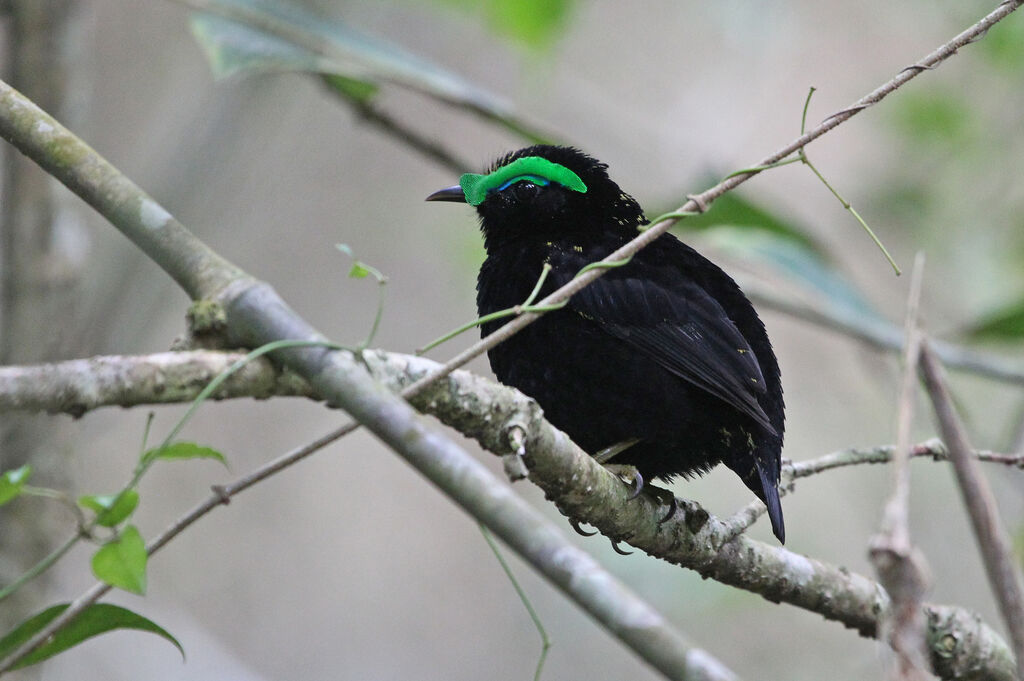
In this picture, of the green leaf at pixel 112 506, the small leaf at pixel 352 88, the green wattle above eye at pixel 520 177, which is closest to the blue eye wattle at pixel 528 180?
the green wattle above eye at pixel 520 177

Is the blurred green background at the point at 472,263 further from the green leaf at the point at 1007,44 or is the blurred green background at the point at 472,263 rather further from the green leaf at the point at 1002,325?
the green leaf at the point at 1002,325

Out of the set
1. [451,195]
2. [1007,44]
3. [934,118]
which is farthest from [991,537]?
[934,118]

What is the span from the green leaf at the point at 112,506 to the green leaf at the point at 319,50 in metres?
1.87

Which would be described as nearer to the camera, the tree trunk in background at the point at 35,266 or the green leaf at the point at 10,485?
the green leaf at the point at 10,485

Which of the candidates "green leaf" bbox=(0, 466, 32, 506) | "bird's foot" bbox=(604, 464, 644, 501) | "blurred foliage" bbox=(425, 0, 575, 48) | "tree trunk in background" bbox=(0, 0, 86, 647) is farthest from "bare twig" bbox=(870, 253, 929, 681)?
"blurred foliage" bbox=(425, 0, 575, 48)

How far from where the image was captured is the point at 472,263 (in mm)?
5645

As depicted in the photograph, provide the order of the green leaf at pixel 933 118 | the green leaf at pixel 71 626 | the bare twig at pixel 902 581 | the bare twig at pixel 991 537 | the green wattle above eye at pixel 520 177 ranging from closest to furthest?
the bare twig at pixel 902 581
the bare twig at pixel 991 537
the green leaf at pixel 71 626
the green wattle above eye at pixel 520 177
the green leaf at pixel 933 118

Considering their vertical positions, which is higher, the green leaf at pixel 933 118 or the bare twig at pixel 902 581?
the green leaf at pixel 933 118

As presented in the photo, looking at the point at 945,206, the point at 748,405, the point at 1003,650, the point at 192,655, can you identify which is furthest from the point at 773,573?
the point at 945,206

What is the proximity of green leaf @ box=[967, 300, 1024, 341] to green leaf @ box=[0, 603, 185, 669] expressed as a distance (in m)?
3.06

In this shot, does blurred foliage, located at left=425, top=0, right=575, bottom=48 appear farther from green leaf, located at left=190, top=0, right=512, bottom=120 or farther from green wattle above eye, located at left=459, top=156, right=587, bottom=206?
green wattle above eye, located at left=459, top=156, right=587, bottom=206

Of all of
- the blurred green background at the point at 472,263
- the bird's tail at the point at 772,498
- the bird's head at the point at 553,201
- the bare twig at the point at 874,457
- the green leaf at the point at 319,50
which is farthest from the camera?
the blurred green background at the point at 472,263

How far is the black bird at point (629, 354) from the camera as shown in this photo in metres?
2.60

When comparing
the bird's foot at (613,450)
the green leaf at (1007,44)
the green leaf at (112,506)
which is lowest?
the green leaf at (112,506)
